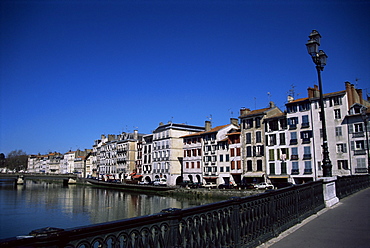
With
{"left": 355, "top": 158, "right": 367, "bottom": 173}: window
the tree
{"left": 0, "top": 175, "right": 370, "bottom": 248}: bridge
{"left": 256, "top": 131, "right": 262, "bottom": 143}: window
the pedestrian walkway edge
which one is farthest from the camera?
the tree

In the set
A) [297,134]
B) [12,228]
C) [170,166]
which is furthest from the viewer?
[170,166]

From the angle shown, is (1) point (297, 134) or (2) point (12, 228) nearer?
(2) point (12, 228)

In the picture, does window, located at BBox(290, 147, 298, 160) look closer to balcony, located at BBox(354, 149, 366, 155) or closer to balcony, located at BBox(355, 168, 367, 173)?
balcony, located at BBox(354, 149, 366, 155)

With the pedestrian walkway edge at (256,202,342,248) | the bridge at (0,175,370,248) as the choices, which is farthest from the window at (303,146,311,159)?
the bridge at (0,175,370,248)

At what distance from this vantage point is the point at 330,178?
12984 millimetres

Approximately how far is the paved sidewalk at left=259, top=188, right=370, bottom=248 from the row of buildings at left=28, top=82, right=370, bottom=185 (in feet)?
70.3

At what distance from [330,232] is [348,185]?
11240mm

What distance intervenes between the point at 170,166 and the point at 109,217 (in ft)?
127

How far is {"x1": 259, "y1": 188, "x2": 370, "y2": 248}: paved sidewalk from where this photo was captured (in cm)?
685

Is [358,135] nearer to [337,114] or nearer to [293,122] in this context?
[337,114]

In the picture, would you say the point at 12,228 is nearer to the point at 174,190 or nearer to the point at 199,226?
the point at 199,226

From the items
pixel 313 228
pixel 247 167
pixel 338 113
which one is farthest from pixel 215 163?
pixel 313 228

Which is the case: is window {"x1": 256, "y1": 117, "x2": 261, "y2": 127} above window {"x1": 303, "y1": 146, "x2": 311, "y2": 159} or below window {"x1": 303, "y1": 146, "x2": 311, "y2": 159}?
above

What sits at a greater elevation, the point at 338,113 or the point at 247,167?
the point at 338,113
